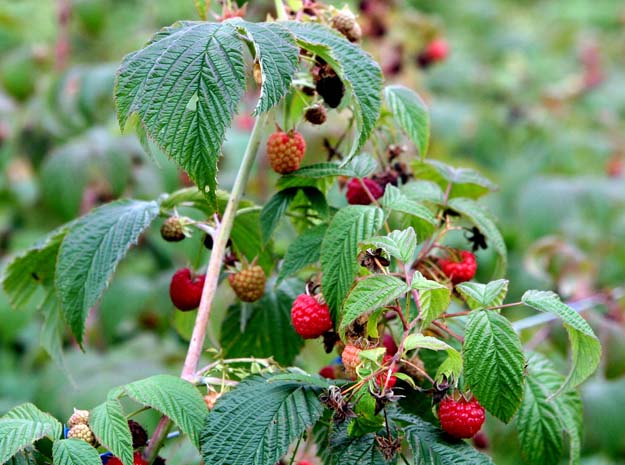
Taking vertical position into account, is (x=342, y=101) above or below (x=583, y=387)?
above

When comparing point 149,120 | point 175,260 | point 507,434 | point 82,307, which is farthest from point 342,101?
point 175,260

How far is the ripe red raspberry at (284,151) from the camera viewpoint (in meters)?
1.08

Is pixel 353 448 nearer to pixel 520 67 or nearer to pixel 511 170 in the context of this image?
pixel 511 170

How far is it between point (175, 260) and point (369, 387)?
2.10 meters

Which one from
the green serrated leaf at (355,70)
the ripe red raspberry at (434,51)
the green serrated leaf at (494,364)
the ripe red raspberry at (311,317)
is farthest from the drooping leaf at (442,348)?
the ripe red raspberry at (434,51)

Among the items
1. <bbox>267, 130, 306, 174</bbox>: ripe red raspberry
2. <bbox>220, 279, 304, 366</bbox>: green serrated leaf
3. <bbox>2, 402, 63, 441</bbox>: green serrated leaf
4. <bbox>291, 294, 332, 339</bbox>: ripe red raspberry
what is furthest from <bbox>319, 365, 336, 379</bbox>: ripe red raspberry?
<bbox>2, 402, 63, 441</bbox>: green serrated leaf

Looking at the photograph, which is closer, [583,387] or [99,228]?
[99,228]

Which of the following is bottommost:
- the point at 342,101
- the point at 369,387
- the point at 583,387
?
the point at 583,387

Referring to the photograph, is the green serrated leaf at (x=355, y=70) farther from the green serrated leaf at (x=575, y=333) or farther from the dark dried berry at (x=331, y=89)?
the green serrated leaf at (x=575, y=333)

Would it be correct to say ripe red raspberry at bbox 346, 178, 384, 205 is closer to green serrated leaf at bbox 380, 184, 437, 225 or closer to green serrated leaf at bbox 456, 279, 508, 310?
green serrated leaf at bbox 380, 184, 437, 225

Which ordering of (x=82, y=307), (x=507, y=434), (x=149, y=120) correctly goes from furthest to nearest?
(x=507, y=434)
(x=82, y=307)
(x=149, y=120)

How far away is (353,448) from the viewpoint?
0.92 m

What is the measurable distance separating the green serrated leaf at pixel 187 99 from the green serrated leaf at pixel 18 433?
0.30 m

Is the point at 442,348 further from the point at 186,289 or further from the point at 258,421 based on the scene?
the point at 186,289
